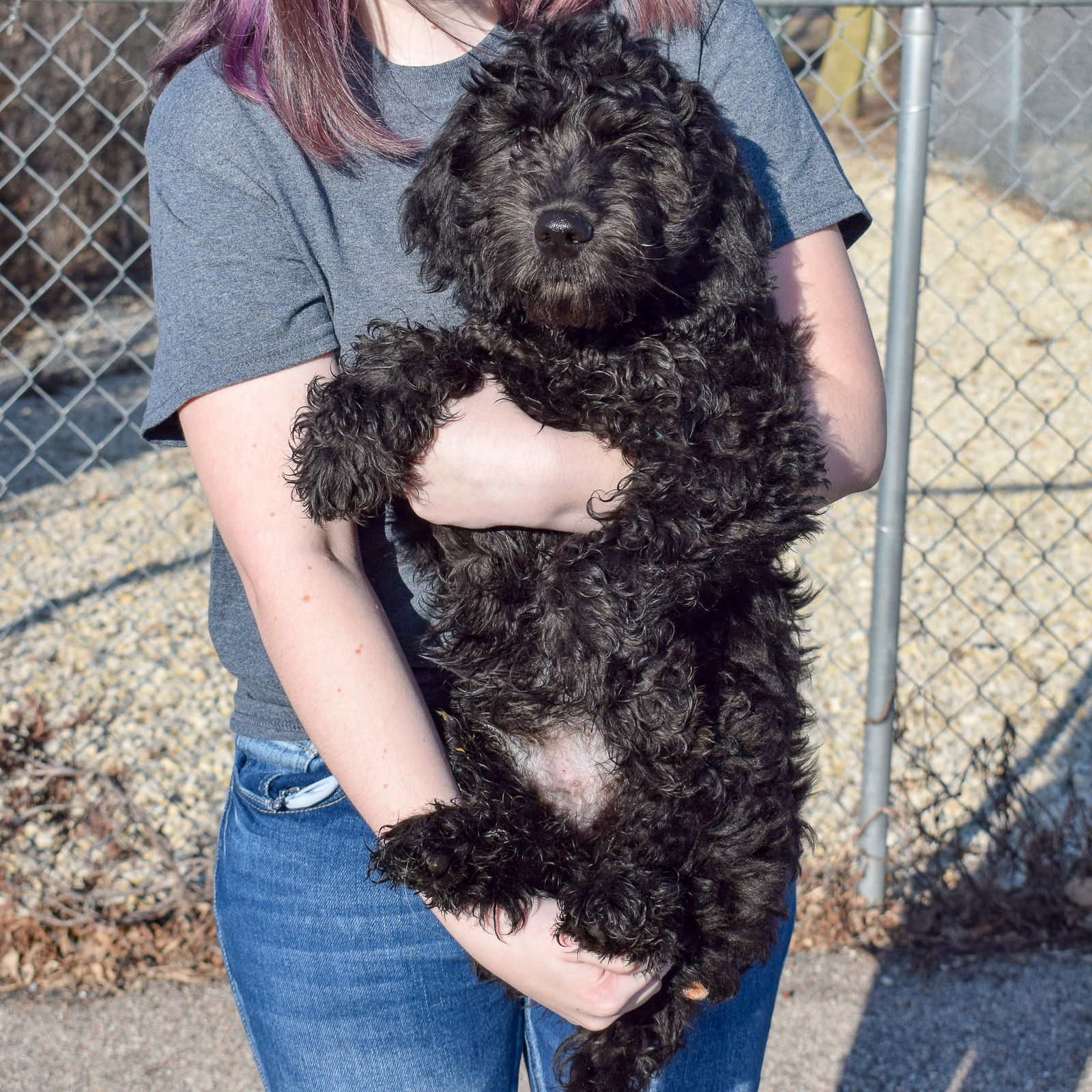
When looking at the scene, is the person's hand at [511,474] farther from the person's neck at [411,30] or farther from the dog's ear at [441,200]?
the person's neck at [411,30]

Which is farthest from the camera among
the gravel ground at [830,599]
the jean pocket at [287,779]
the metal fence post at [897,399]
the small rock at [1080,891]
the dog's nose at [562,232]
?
the gravel ground at [830,599]

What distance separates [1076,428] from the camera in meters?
6.84

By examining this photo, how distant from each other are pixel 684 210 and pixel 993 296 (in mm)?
8406

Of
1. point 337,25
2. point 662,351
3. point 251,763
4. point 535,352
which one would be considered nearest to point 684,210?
point 662,351

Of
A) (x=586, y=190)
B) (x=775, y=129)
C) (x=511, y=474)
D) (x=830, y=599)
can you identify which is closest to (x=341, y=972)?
(x=511, y=474)

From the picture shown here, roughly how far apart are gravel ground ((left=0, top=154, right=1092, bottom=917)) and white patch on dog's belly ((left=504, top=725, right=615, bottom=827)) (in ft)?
5.44

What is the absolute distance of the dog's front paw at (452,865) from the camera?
1.43m

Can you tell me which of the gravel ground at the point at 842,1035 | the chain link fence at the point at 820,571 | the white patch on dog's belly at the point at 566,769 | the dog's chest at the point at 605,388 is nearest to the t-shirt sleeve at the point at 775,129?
the dog's chest at the point at 605,388

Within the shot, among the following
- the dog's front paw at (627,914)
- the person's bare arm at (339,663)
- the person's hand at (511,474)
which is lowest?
the dog's front paw at (627,914)

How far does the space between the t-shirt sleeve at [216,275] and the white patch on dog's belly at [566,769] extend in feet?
2.13

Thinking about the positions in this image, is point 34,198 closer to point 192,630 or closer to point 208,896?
point 192,630

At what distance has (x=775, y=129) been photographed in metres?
1.60

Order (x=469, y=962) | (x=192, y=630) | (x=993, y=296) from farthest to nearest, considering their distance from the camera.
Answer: (x=993, y=296) → (x=192, y=630) → (x=469, y=962)

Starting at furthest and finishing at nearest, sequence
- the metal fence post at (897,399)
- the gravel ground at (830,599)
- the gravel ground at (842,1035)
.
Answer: the gravel ground at (830,599)
the gravel ground at (842,1035)
the metal fence post at (897,399)
